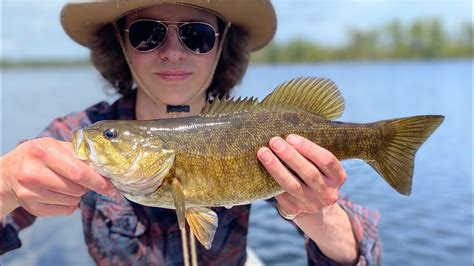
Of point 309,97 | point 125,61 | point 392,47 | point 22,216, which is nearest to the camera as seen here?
point 309,97

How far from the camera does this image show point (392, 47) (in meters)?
66.4

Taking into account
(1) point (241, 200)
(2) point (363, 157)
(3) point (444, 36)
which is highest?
(2) point (363, 157)

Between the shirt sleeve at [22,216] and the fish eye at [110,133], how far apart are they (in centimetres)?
121

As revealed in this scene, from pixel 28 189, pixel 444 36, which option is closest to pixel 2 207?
pixel 28 189

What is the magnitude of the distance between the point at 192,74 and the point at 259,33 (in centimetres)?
89

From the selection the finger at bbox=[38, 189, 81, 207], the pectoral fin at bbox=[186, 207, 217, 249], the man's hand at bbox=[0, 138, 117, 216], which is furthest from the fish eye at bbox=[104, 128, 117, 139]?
the pectoral fin at bbox=[186, 207, 217, 249]

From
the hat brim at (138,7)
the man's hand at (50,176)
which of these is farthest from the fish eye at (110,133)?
the hat brim at (138,7)

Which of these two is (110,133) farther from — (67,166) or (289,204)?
(289,204)

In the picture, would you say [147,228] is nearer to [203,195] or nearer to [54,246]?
[203,195]

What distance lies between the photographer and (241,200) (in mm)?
1978

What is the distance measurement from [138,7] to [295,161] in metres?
1.42

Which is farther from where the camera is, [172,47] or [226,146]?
[172,47]

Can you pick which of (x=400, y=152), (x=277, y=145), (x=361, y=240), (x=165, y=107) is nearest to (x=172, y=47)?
(x=165, y=107)

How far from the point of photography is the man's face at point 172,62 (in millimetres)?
2723
